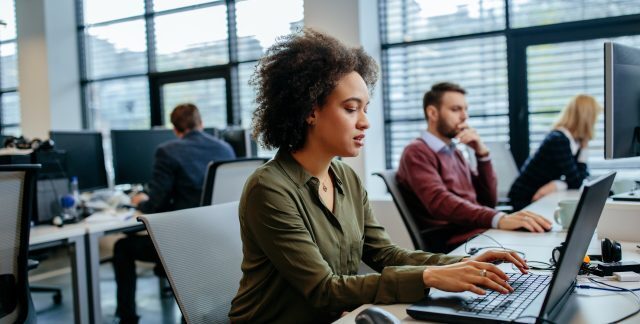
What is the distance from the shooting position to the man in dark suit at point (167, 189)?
314 cm

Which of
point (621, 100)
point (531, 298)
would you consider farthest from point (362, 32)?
point (531, 298)

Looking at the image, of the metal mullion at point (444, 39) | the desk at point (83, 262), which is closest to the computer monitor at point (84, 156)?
the desk at point (83, 262)

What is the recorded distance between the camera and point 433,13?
434cm

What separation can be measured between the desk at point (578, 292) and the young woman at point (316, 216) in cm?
9

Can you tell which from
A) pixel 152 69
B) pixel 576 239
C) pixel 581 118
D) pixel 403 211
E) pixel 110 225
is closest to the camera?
pixel 576 239

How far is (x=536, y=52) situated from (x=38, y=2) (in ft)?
16.1

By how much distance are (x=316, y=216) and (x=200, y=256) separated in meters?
0.29

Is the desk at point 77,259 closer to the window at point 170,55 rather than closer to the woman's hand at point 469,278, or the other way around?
the woman's hand at point 469,278

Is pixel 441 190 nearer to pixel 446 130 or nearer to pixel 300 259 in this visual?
pixel 446 130

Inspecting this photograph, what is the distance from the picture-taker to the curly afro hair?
4.65ft

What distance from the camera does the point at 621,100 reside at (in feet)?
6.08

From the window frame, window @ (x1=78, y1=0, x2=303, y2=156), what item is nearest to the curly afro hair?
window @ (x1=78, y1=0, x2=303, y2=156)

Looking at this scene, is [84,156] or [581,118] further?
[84,156]

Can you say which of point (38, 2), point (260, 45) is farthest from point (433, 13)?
point (38, 2)
